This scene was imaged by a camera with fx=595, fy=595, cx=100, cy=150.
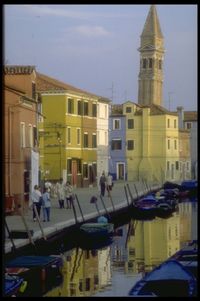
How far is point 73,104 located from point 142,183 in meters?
2.49

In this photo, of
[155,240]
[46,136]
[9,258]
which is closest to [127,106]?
[46,136]

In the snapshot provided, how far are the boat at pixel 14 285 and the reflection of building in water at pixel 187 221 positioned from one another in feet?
12.8

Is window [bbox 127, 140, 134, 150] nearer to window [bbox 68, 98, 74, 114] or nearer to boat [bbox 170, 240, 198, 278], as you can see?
window [bbox 68, 98, 74, 114]

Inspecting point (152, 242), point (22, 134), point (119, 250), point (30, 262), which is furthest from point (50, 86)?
point (30, 262)

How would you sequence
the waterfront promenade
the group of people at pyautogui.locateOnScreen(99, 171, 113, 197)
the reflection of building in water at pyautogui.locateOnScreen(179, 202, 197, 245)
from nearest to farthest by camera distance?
the waterfront promenade, the reflection of building in water at pyautogui.locateOnScreen(179, 202, 197, 245), the group of people at pyautogui.locateOnScreen(99, 171, 113, 197)

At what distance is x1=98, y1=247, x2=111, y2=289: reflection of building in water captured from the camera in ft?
16.6

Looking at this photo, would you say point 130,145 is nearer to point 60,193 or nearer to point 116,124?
point 116,124

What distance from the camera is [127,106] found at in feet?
39.3

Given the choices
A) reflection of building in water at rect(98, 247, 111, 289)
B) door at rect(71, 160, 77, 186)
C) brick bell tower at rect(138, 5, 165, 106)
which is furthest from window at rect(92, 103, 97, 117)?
brick bell tower at rect(138, 5, 165, 106)

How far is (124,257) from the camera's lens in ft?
22.6

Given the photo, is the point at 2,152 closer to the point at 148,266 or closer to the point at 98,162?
the point at 148,266

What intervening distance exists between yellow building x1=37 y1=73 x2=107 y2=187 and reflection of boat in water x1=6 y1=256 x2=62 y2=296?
5.21 metres

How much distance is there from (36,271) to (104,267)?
1.61 metres

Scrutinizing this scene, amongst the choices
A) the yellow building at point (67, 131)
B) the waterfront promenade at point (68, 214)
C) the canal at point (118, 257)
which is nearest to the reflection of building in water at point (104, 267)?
the canal at point (118, 257)
